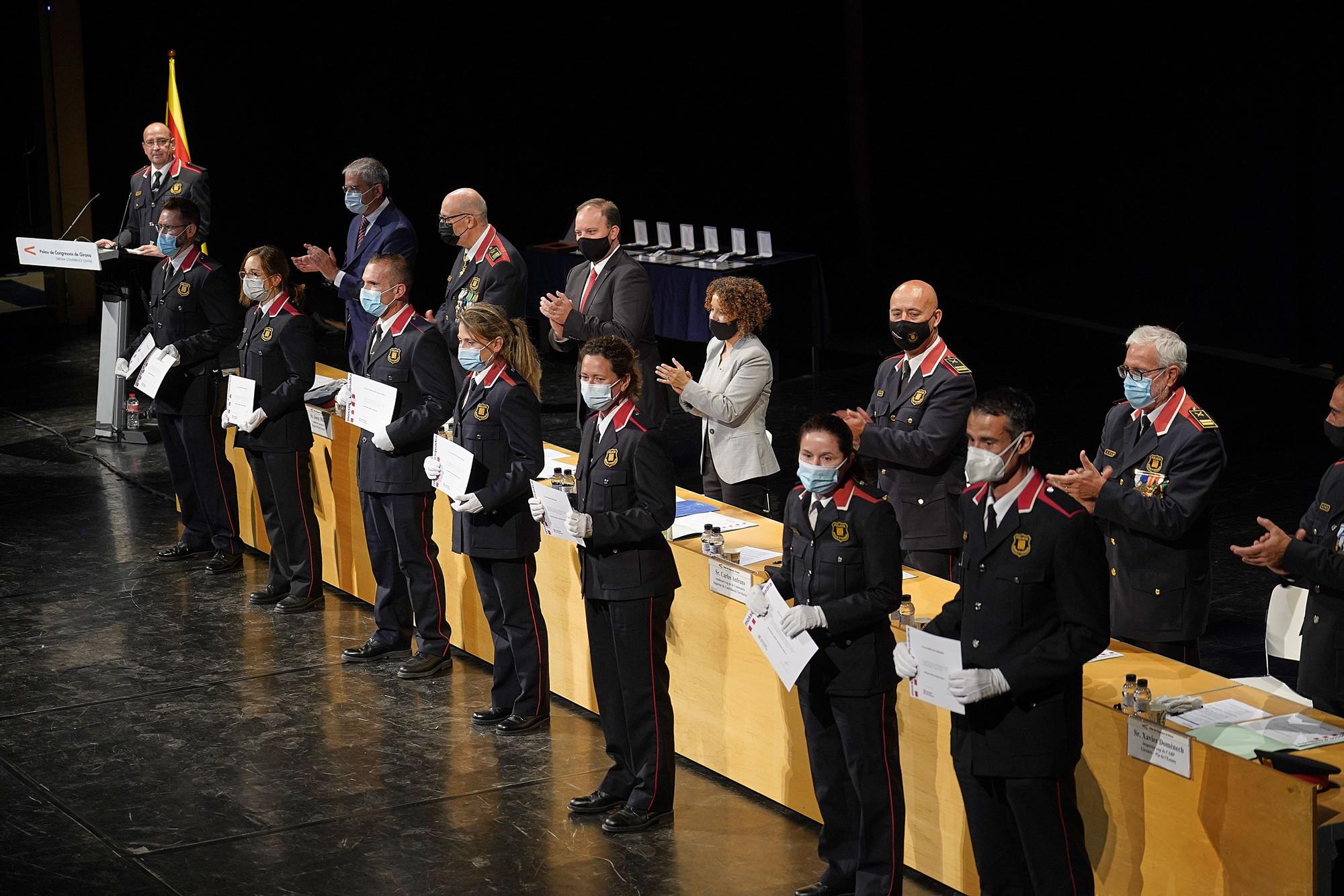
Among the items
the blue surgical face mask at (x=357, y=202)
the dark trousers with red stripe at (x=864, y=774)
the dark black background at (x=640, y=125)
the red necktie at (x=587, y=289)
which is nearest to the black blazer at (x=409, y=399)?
the red necktie at (x=587, y=289)

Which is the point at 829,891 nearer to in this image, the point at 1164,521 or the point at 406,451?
the point at 1164,521

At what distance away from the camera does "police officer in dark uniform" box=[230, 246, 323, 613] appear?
300 inches

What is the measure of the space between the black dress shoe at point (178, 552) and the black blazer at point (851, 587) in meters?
4.88

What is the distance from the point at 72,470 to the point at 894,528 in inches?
282

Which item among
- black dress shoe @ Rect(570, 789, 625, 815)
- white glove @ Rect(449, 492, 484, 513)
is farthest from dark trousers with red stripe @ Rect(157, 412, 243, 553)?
black dress shoe @ Rect(570, 789, 625, 815)

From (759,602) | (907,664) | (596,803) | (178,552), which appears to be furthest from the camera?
(178,552)

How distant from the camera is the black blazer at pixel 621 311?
7453 mm

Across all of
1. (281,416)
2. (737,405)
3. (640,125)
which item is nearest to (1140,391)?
(737,405)

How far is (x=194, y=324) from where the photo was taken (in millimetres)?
8445

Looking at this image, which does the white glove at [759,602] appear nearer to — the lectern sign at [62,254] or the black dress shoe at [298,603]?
the black dress shoe at [298,603]

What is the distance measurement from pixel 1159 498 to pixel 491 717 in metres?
2.75

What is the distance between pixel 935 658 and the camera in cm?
434

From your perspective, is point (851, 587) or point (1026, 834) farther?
point (851, 587)

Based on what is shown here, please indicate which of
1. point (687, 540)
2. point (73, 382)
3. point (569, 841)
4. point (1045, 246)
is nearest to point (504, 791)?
point (569, 841)
